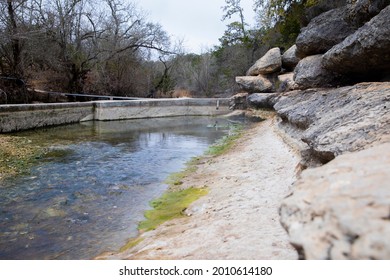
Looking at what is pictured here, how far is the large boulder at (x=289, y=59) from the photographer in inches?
723

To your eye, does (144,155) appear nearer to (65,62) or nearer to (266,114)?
(266,114)

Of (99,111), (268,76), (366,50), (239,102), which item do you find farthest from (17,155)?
(268,76)

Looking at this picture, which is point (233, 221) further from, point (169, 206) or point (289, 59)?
point (289, 59)

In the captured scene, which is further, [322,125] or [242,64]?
[242,64]

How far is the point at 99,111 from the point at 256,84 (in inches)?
348

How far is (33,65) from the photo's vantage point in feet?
62.6

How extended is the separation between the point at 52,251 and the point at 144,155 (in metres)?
5.45

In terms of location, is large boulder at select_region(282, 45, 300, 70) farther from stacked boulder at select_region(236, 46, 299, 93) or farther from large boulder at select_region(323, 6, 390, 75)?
large boulder at select_region(323, 6, 390, 75)

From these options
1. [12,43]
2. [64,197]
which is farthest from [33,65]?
[64,197]

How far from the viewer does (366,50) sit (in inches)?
243

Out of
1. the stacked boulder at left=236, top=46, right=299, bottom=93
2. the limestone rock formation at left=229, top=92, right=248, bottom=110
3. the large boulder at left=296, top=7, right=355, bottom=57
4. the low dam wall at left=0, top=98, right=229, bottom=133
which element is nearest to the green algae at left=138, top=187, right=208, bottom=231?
the large boulder at left=296, top=7, right=355, bottom=57

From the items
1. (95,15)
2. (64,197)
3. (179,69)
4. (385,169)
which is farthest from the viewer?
(179,69)

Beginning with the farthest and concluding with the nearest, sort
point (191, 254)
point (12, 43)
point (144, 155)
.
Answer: point (12, 43), point (144, 155), point (191, 254)

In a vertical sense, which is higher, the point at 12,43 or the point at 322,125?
the point at 12,43
